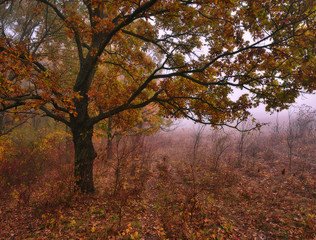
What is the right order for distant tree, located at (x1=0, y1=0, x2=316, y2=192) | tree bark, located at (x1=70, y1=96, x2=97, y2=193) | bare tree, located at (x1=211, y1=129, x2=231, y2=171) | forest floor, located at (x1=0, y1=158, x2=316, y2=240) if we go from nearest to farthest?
distant tree, located at (x1=0, y1=0, x2=316, y2=192), forest floor, located at (x1=0, y1=158, x2=316, y2=240), tree bark, located at (x1=70, y1=96, x2=97, y2=193), bare tree, located at (x1=211, y1=129, x2=231, y2=171)

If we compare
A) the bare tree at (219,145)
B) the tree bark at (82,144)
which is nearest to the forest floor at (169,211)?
the tree bark at (82,144)

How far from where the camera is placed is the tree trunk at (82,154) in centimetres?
591

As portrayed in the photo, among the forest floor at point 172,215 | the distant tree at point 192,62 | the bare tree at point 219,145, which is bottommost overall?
the forest floor at point 172,215

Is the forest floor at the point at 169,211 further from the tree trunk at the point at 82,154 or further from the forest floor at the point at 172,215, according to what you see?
the tree trunk at the point at 82,154

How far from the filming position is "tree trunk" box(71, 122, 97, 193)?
5914 millimetres

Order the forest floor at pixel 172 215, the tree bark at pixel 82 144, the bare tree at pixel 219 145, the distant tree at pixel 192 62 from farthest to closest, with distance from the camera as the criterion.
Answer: the bare tree at pixel 219 145 < the tree bark at pixel 82 144 < the forest floor at pixel 172 215 < the distant tree at pixel 192 62

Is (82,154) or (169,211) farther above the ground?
(82,154)

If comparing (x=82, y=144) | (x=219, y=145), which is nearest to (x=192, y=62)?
(x=82, y=144)

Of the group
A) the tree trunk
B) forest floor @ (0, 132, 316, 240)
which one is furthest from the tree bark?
forest floor @ (0, 132, 316, 240)

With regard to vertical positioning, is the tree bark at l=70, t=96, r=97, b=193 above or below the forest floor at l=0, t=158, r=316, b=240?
above

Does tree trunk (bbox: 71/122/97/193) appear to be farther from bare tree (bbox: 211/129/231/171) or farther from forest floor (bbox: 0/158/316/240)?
bare tree (bbox: 211/129/231/171)

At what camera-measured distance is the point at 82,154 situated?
6016 mm

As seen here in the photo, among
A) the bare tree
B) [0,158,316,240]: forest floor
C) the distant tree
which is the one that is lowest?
[0,158,316,240]: forest floor

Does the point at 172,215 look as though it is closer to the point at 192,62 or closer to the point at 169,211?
the point at 169,211
